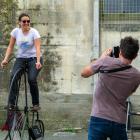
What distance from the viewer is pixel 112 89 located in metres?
6.09

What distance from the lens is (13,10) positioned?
37.9ft

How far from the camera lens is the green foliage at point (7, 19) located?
37.8 feet

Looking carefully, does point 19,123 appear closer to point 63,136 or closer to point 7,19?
point 63,136

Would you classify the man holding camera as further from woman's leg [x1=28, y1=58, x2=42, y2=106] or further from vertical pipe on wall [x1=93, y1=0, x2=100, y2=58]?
vertical pipe on wall [x1=93, y1=0, x2=100, y2=58]

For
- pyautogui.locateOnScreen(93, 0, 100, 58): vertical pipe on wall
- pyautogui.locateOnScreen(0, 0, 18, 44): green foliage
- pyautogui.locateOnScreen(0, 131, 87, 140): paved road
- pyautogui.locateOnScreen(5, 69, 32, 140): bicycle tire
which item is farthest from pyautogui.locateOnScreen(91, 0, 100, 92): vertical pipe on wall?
pyautogui.locateOnScreen(5, 69, 32, 140): bicycle tire

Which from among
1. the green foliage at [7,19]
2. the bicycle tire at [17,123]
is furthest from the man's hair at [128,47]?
the green foliage at [7,19]

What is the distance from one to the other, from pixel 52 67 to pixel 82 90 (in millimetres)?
729

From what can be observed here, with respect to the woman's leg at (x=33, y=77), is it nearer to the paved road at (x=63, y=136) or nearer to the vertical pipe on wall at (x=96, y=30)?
the paved road at (x=63, y=136)

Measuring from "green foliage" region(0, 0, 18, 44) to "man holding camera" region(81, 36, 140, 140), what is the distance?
5651mm

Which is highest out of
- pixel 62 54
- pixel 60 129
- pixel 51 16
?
pixel 51 16

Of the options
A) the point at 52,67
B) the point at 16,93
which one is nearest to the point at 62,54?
the point at 52,67

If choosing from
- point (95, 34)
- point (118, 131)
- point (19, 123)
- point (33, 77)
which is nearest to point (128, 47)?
point (118, 131)

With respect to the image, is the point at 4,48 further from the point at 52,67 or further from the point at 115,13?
the point at 115,13

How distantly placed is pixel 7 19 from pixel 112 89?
5827mm
